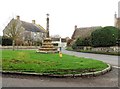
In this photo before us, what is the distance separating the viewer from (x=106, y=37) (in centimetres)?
4009

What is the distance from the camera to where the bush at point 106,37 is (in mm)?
39875

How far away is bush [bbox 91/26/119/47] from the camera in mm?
39875

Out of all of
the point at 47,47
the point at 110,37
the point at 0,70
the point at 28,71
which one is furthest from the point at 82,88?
the point at 110,37

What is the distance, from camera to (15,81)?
944 centimetres

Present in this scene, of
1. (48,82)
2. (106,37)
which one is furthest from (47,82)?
(106,37)

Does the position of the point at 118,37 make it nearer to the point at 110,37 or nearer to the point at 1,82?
the point at 110,37

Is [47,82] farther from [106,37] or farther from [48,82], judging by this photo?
[106,37]

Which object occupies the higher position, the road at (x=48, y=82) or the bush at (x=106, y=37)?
the bush at (x=106, y=37)

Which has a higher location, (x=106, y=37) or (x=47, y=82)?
(x=106, y=37)

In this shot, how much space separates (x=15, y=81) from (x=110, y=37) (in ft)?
106

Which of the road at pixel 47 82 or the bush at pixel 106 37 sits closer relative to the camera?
the road at pixel 47 82

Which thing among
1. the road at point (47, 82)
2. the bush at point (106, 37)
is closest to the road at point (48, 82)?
the road at point (47, 82)

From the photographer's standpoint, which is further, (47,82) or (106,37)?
(106,37)

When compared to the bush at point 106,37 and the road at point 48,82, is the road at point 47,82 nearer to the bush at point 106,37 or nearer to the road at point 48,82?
the road at point 48,82
